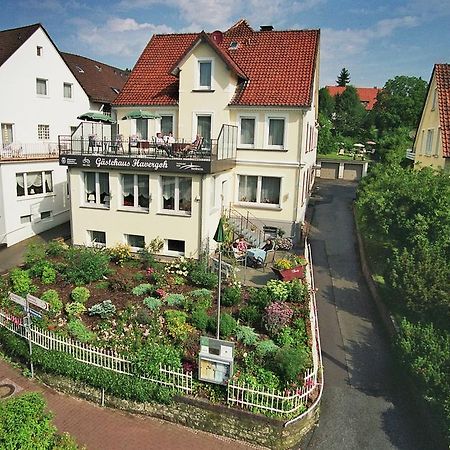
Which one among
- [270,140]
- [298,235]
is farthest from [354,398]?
[270,140]

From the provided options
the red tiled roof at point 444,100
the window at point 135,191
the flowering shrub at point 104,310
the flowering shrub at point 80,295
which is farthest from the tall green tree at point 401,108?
the flowering shrub at point 104,310

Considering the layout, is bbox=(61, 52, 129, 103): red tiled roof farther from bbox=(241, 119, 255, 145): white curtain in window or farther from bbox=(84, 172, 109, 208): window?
bbox=(241, 119, 255, 145): white curtain in window

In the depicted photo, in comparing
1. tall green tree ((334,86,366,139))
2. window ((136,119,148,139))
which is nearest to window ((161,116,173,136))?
window ((136,119,148,139))

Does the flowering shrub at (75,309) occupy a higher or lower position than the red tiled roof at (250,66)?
lower

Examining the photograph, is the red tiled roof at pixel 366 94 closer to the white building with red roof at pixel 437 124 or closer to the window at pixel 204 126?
the white building with red roof at pixel 437 124

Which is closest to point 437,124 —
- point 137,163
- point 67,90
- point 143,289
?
point 137,163

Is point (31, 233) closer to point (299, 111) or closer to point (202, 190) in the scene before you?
point (202, 190)
